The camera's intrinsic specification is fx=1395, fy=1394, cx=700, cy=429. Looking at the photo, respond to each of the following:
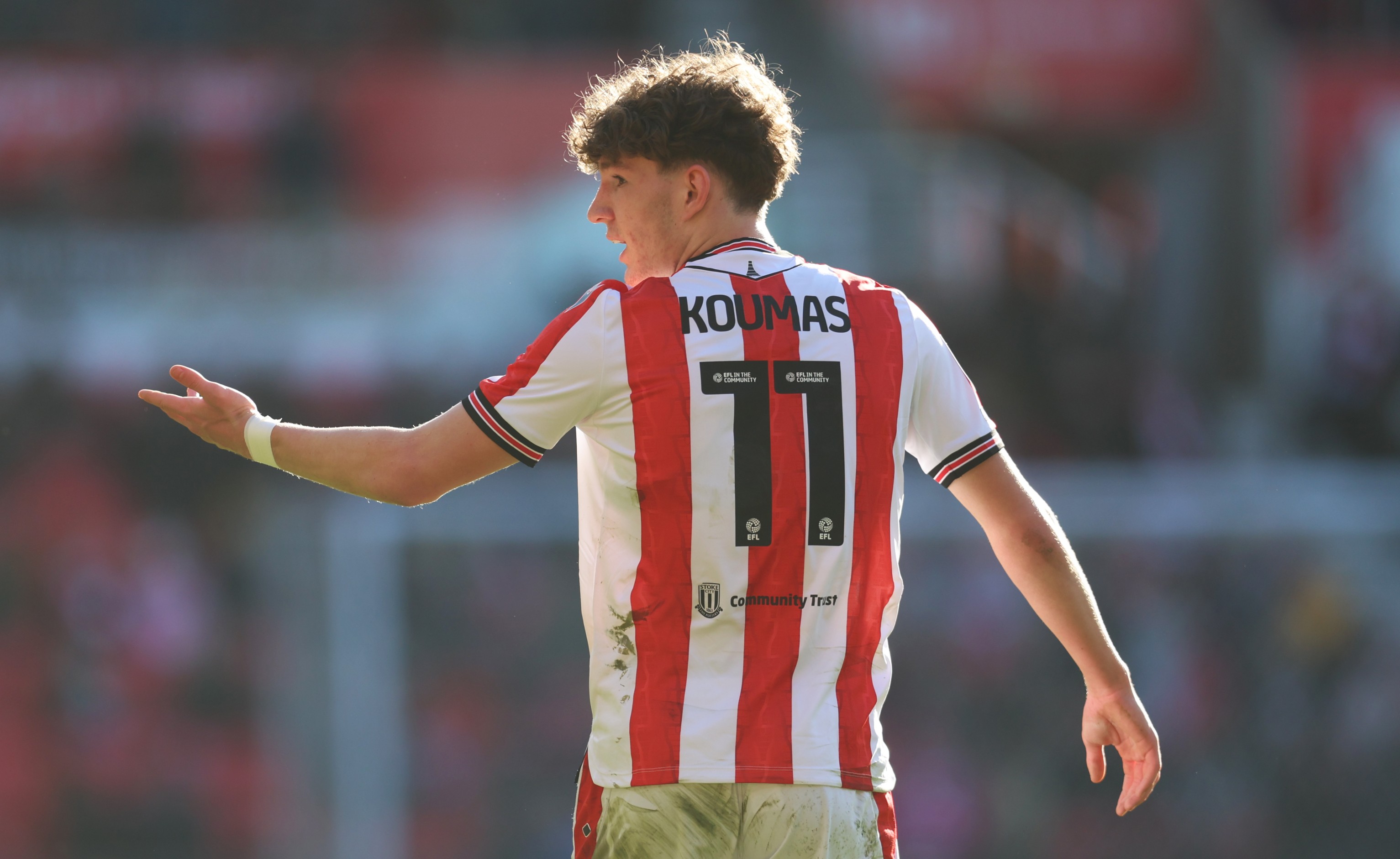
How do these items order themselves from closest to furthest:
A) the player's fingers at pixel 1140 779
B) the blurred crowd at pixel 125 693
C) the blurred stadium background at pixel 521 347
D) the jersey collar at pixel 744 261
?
1. the jersey collar at pixel 744 261
2. the player's fingers at pixel 1140 779
3. the blurred stadium background at pixel 521 347
4. the blurred crowd at pixel 125 693

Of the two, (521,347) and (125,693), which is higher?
(521,347)

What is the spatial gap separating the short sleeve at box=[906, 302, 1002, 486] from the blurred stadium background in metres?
4.66

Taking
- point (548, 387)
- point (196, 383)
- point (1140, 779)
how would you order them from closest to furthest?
1. point (548, 387)
2. point (196, 383)
3. point (1140, 779)

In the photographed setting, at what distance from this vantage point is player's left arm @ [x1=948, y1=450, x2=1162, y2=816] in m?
2.45

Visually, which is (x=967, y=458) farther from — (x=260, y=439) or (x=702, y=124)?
(x=260, y=439)

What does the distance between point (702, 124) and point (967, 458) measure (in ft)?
2.42

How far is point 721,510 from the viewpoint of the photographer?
227 cm

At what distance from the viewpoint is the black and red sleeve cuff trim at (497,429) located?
2271 mm

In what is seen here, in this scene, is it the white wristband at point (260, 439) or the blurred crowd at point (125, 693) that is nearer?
the white wristband at point (260, 439)

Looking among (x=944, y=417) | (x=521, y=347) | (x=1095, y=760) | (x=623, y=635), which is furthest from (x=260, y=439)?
(x=521, y=347)

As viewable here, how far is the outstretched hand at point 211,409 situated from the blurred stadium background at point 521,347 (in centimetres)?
464

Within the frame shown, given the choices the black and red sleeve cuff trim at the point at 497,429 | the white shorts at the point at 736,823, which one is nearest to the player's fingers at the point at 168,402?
the black and red sleeve cuff trim at the point at 497,429

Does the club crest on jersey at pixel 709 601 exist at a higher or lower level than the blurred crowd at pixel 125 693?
higher

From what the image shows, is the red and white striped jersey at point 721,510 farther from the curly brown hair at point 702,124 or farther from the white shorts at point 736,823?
the curly brown hair at point 702,124
